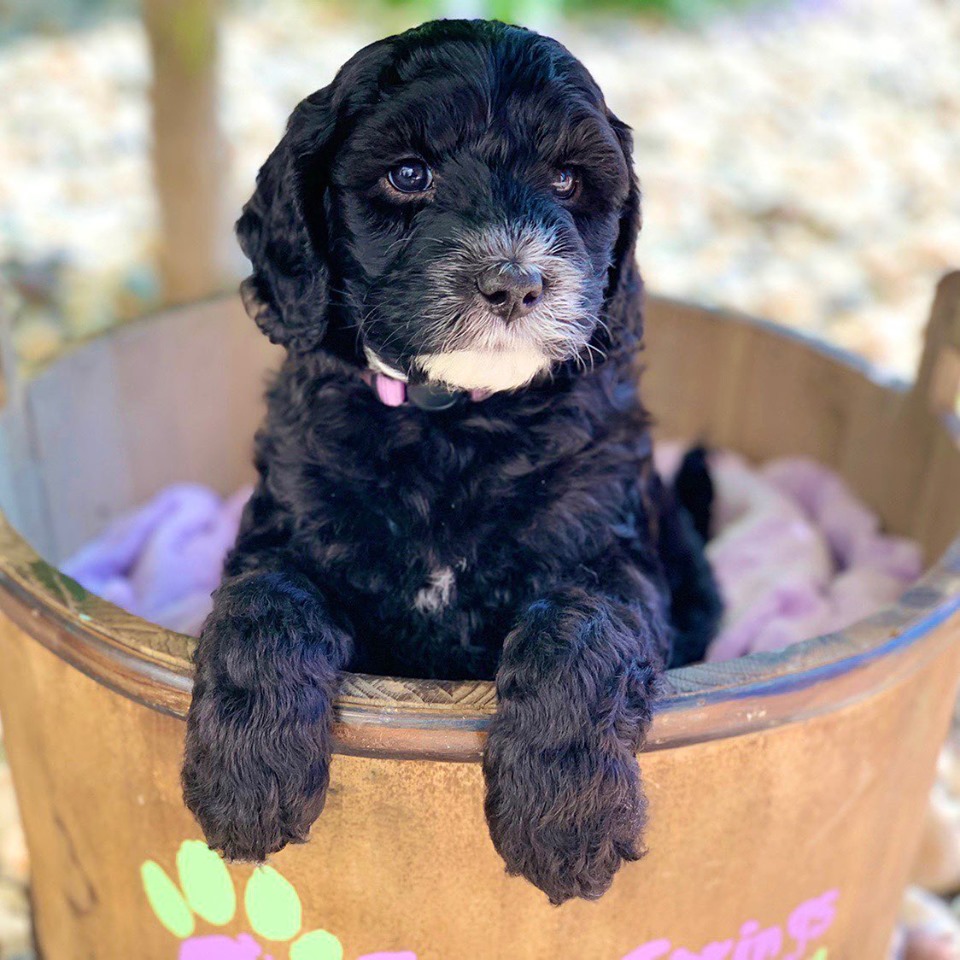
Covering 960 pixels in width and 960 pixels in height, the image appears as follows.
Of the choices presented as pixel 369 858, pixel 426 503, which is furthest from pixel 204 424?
pixel 369 858

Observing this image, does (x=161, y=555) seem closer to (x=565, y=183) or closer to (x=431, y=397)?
(x=431, y=397)

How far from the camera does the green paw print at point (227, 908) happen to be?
6.12 ft

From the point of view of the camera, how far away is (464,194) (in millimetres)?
1820

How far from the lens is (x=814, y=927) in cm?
212

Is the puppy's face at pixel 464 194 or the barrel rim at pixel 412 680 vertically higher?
the puppy's face at pixel 464 194

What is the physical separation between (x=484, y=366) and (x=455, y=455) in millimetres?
241

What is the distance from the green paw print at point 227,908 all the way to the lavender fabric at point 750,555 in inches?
40.6

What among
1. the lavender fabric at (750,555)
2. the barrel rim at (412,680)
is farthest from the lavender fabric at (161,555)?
the barrel rim at (412,680)

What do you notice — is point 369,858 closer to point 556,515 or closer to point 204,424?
point 556,515

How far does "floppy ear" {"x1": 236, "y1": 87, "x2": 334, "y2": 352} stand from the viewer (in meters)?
1.92

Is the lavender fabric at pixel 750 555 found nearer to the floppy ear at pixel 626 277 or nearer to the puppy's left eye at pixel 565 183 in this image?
the floppy ear at pixel 626 277

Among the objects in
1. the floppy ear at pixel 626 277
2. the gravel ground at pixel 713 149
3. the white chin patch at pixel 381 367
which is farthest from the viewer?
the gravel ground at pixel 713 149

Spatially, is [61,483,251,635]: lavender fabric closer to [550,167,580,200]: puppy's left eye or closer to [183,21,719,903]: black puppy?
[183,21,719,903]: black puppy

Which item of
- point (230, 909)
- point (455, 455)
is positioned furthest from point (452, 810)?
point (455, 455)
